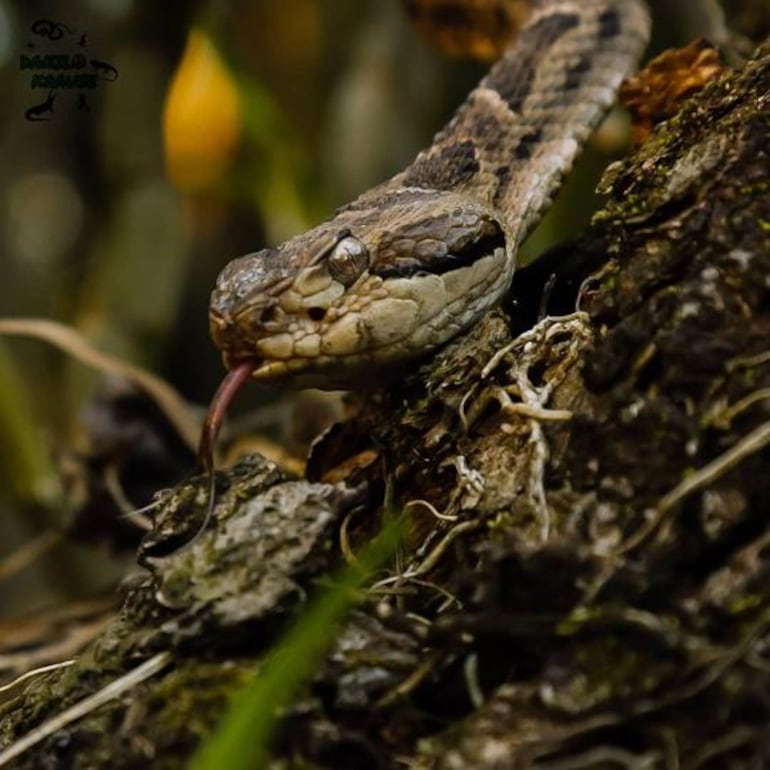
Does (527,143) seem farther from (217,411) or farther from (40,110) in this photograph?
(40,110)

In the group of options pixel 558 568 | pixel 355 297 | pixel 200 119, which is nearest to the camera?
pixel 558 568

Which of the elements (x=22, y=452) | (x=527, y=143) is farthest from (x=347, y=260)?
(x=22, y=452)

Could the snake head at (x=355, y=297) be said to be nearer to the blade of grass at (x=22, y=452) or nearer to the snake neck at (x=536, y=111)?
the snake neck at (x=536, y=111)

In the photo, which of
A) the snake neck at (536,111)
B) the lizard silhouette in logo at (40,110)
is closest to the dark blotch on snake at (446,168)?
the snake neck at (536,111)

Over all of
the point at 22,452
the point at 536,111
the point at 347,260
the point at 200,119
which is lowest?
the point at 22,452

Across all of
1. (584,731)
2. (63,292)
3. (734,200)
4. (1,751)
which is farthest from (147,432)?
(584,731)

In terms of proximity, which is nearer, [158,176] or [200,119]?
[158,176]

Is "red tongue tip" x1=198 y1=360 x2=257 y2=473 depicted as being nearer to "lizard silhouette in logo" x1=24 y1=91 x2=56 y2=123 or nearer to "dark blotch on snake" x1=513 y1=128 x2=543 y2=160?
"dark blotch on snake" x1=513 y1=128 x2=543 y2=160
